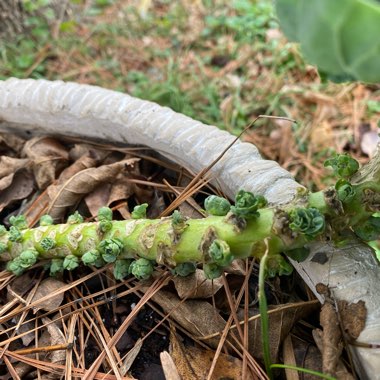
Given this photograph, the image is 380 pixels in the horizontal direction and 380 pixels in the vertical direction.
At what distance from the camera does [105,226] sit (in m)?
1.10

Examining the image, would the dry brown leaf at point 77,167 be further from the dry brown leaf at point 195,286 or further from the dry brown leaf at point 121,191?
the dry brown leaf at point 195,286

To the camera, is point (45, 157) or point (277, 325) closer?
point (277, 325)

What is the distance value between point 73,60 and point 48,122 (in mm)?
1252

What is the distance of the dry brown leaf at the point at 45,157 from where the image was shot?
4.73 ft

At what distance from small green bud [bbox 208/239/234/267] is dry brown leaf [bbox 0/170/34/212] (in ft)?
2.52

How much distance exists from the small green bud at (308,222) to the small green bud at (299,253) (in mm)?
76

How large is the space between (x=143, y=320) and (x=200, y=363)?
0.18m

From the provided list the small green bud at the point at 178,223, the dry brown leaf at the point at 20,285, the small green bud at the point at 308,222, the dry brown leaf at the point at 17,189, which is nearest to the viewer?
the small green bud at the point at 308,222

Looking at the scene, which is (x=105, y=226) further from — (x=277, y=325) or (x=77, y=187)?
(x=277, y=325)

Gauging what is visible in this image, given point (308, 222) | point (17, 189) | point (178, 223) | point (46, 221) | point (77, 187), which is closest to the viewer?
point (308, 222)

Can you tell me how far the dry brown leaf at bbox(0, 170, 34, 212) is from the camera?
143 cm

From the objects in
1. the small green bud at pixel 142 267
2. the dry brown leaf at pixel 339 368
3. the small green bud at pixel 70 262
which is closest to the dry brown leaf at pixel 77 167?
the small green bud at pixel 70 262

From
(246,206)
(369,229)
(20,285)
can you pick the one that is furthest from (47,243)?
(369,229)

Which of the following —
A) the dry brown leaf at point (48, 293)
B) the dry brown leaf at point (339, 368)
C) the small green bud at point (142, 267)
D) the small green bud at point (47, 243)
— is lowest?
the dry brown leaf at point (48, 293)
